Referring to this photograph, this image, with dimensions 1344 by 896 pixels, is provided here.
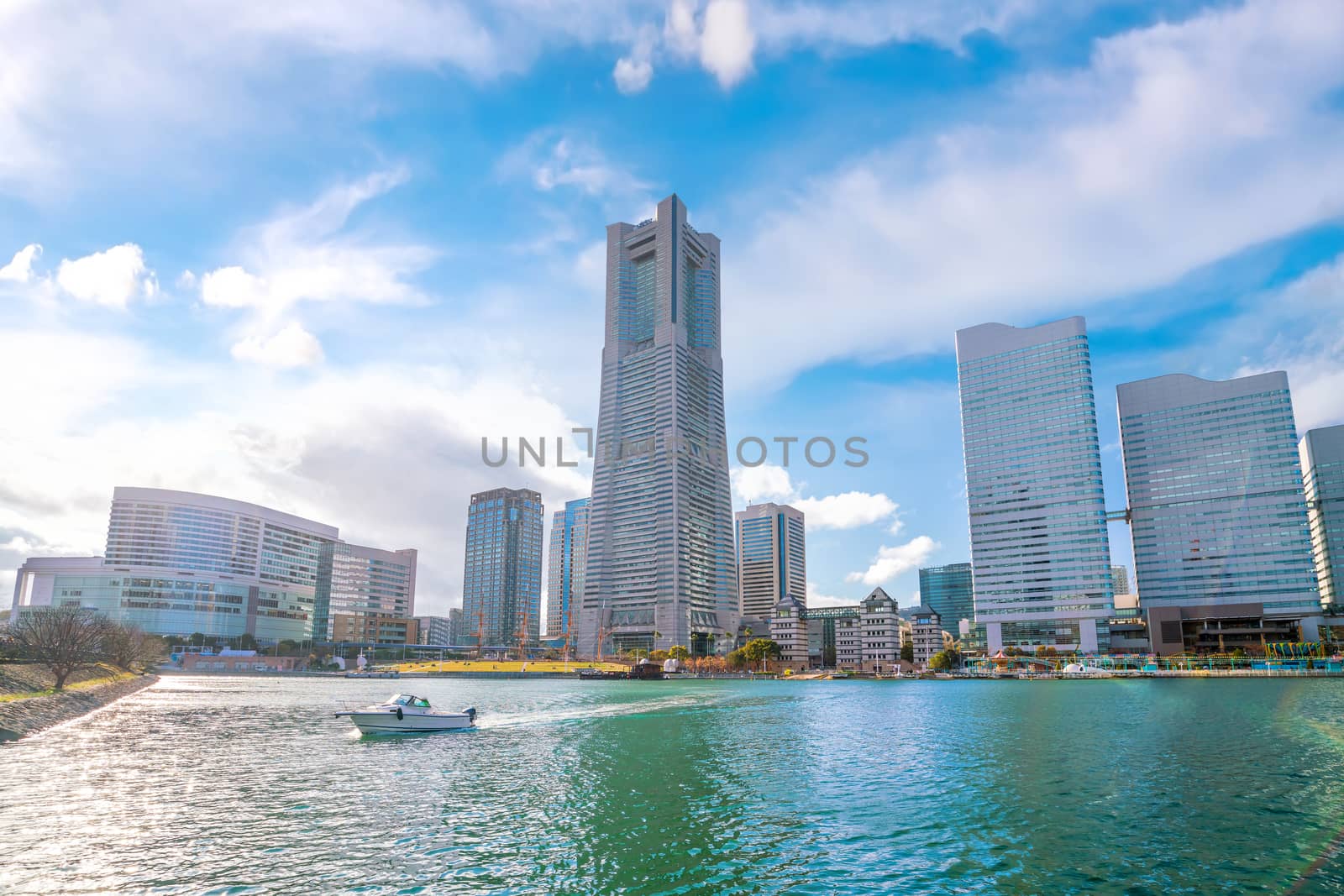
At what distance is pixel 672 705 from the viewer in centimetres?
10938

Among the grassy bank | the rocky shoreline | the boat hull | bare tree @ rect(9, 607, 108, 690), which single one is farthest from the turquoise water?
bare tree @ rect(9, 607, 108, 690)

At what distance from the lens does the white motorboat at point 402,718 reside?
69.2 m

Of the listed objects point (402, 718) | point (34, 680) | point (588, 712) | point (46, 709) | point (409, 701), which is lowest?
point (588, 712)

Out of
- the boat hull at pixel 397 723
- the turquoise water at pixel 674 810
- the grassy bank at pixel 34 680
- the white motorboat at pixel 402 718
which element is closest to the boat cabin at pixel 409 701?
the white motorboat at pixel 402 718

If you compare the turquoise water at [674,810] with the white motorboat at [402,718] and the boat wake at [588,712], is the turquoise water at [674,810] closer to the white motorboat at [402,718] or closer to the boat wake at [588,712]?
the white motorboat at [402,718]

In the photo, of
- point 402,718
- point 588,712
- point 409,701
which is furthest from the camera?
point 588,712

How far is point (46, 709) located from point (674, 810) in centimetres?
7004

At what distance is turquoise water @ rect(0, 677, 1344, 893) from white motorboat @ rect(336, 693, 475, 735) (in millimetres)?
3127

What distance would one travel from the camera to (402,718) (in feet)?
231

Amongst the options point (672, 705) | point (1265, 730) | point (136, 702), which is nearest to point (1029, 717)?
point (1265, 730)

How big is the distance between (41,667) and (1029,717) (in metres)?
124

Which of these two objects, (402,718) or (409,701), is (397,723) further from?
(409,701)

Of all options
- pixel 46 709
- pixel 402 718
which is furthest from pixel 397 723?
pixel 46 709

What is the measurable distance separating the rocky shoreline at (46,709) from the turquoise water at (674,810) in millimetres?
2033
